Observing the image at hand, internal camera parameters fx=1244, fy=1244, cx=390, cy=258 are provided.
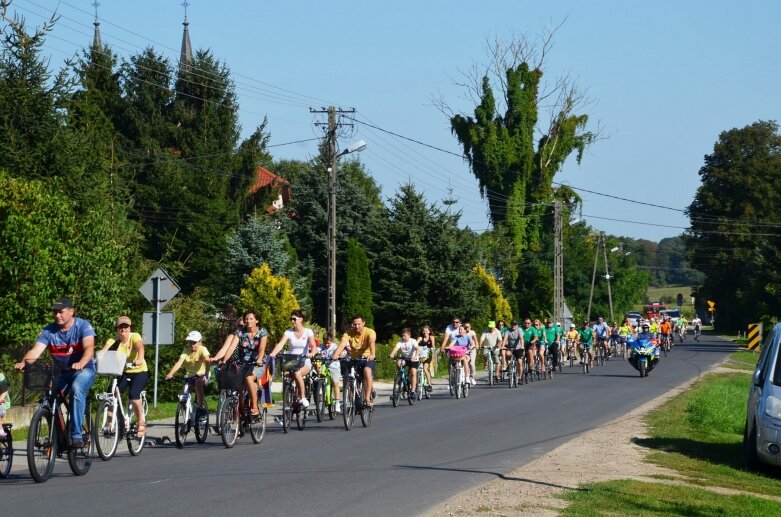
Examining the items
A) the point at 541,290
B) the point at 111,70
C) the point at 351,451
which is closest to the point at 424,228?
the point at 541,290

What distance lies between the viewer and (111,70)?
66.9 m

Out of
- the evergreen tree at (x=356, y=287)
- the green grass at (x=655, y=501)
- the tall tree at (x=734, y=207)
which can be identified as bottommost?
the green grass at (x=655, y=501)

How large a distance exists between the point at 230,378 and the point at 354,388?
3.94 metres

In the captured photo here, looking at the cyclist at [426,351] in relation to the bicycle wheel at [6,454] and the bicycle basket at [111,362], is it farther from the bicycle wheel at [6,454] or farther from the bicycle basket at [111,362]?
the bicycle wheel at [6,454]

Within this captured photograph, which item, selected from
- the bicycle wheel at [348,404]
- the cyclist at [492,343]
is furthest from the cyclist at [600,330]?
the bicycle wheel at [348,404]

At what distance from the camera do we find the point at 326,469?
13.7 metres

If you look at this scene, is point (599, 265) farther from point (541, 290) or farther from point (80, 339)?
point (80, 339)

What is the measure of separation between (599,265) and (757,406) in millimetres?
82755

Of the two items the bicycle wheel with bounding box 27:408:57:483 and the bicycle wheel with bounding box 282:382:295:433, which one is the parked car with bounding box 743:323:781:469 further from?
the bicycle wheel with bounding box 27:408:57:483

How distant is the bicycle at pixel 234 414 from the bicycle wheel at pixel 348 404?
7.27 ft

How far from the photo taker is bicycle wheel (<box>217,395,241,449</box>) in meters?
16.2

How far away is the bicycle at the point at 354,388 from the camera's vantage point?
2003 centimetres

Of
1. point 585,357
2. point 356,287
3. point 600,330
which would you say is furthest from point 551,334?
point 356,287

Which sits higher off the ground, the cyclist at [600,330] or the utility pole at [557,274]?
the utility pole at [557,274]
